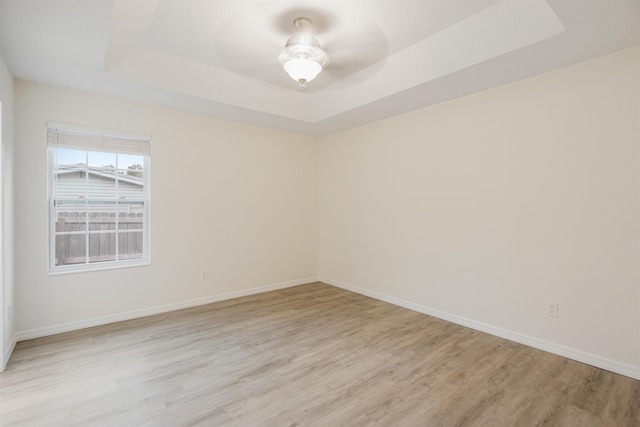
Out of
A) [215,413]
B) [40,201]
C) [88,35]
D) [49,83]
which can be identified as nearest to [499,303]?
[215,413]

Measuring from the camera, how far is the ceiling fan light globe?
2.49 metres

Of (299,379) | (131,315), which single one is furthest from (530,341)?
(131,315)

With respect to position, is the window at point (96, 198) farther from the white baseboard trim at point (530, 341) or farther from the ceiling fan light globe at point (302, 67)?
the white baseboard trim at point (530, 341)

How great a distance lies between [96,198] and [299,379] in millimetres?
2853

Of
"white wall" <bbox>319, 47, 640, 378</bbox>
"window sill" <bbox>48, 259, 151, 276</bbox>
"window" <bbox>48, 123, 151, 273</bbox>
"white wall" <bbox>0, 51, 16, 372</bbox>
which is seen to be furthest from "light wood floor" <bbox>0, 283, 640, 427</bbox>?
"window" <bbox>48, 123, 151, 273</bbox>

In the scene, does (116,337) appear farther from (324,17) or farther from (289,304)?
(324,17)

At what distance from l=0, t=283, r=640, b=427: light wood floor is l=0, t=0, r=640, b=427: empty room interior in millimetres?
20

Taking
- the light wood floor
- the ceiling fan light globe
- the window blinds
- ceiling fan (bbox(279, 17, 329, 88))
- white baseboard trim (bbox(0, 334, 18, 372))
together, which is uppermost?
ceiling fan (bbox(279, 17, 329, 88))

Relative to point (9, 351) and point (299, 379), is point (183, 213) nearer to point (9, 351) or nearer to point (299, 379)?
point (9, 351)

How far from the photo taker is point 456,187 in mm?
3357

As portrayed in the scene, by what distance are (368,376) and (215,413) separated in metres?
1.10

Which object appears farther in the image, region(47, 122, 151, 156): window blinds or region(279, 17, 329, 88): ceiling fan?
region(47, 122, 151, 156): window blinds

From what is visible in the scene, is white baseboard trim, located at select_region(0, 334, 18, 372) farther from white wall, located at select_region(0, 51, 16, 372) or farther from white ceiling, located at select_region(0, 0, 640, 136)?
white ceiling, located at select_region(0, 0, 640, 136)

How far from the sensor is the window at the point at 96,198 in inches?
121
